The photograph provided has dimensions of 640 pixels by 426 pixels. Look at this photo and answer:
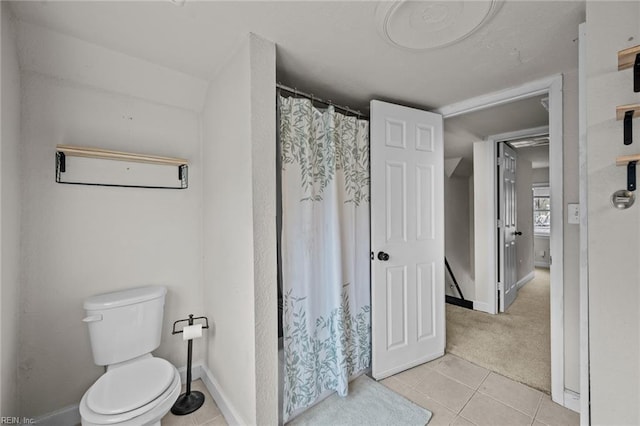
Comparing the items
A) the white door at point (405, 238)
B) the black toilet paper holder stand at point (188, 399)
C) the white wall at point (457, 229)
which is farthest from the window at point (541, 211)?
the black toilet paper holder stand at point (188, 399)

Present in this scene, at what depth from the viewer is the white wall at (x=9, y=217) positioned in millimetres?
1114

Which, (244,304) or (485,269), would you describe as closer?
(244,304)

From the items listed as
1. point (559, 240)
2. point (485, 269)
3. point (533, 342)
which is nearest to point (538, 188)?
point (485, 269)

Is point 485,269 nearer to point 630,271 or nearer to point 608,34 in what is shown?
point 630,271

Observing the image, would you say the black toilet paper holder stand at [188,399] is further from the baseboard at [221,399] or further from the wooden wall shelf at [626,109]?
the wooden wall shelf at [626,109]

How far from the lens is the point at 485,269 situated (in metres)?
3.22

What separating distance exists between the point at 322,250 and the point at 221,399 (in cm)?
113

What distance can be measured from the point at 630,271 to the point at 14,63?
284cm

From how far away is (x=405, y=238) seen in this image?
2.05m

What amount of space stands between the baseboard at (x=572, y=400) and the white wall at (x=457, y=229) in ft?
6.33

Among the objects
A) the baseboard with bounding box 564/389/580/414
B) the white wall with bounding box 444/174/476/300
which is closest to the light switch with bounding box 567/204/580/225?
the baseboard with bounding box 564/389/580/414

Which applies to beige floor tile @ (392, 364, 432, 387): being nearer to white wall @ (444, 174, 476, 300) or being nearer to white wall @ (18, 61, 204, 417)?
white wall @ (18, 61, 204, 417)

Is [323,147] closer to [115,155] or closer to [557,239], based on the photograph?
[115,155]

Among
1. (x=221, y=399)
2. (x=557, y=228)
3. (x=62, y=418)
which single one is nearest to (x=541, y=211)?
(x=557, y=228)
